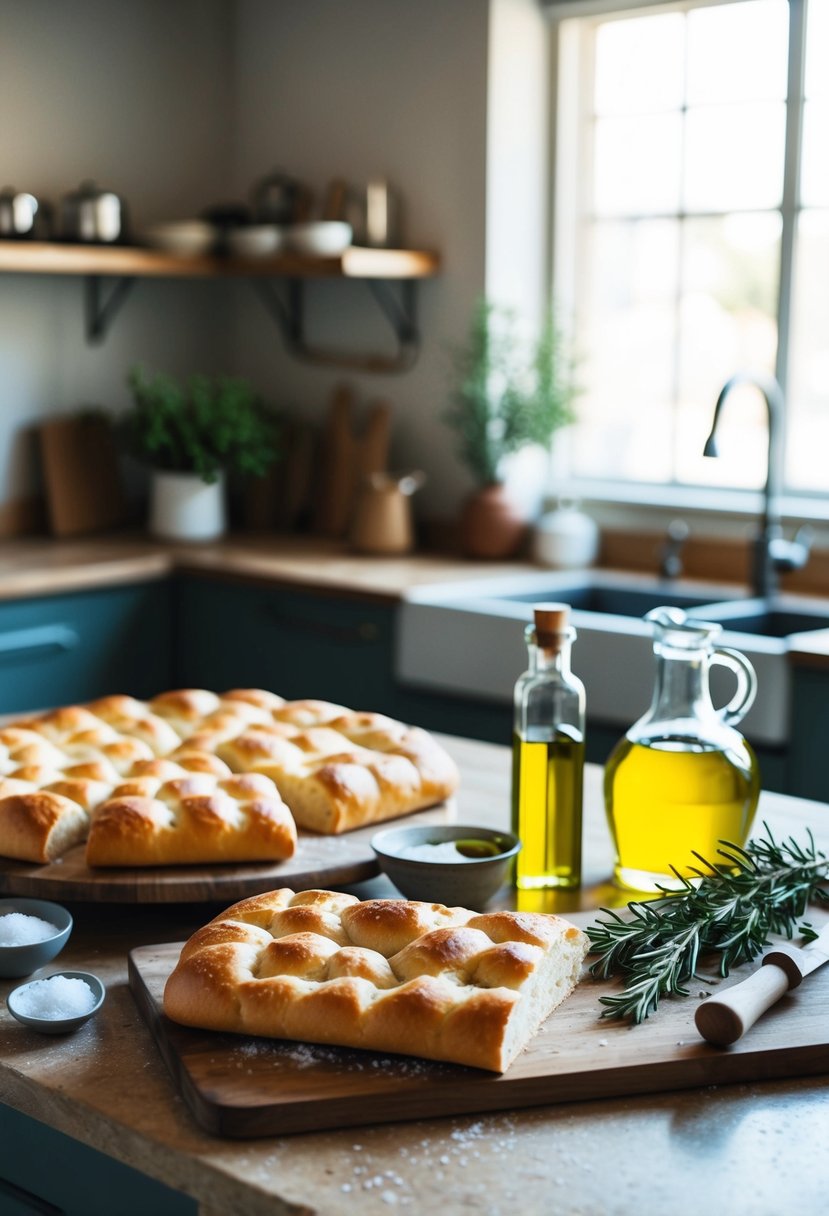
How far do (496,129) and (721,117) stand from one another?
536 millimetres

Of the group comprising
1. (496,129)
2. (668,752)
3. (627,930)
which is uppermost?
(496,129)

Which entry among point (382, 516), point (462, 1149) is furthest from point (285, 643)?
point (462, 1149)

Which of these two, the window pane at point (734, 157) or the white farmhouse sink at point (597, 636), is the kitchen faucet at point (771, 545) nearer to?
the white farmhouse sink at point (597, 636)

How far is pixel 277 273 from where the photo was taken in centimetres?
381

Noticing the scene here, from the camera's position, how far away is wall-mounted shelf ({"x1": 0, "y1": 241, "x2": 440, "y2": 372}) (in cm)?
354

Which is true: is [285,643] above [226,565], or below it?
below

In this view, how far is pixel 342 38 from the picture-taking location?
13.0ft

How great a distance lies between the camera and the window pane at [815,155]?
3.29 metres

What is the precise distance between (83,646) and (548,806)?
222cm

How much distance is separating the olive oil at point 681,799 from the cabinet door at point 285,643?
6.01 feet

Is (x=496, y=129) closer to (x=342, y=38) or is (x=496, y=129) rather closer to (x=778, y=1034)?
(x=342, y=38)

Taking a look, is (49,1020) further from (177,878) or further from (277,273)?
(277,273)

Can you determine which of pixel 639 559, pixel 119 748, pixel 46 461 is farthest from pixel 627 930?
pixel 46 461

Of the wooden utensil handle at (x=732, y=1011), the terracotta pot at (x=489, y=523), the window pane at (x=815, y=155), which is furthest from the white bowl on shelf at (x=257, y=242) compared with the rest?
the wooden utensil handle at (x=732, y=1011)
